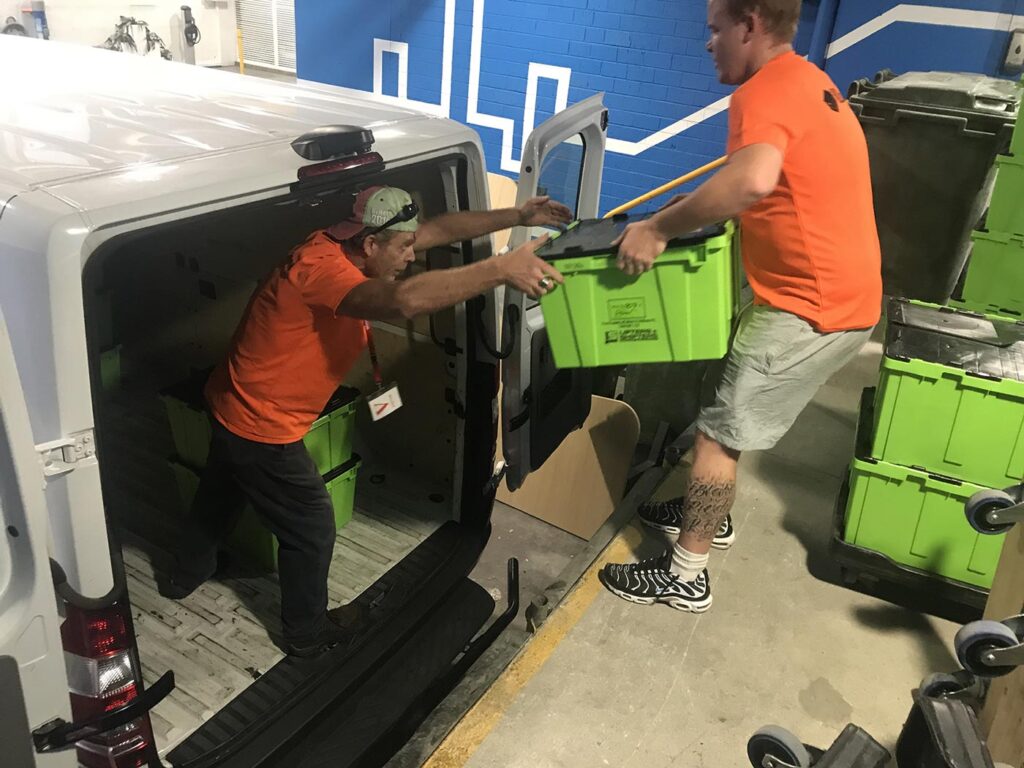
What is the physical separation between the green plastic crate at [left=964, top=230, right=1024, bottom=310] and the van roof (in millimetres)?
3337

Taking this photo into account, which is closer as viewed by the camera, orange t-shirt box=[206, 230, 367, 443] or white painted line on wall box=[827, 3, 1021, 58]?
orange t-shirt box=[206, 230, 367, 443]

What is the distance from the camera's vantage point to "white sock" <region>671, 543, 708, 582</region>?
116 inches

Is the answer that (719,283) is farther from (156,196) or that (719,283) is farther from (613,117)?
(613,117)

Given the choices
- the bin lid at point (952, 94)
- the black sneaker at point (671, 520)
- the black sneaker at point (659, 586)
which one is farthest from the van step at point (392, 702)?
the bin lid at point (952, 94)

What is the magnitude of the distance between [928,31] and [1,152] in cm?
644

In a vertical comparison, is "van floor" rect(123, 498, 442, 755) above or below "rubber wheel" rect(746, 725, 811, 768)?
below

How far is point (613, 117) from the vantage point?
7.52 metres

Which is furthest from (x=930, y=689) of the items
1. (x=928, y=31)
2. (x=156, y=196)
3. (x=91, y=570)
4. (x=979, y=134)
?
(x=928, y=31)

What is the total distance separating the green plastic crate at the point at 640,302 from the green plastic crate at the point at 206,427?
1019 millimetres

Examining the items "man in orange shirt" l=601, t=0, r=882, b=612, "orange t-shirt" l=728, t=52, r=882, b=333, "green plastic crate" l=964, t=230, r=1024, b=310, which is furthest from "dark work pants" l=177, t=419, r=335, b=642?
"green plastic crate" l=964, t=230, r=1024, b=310

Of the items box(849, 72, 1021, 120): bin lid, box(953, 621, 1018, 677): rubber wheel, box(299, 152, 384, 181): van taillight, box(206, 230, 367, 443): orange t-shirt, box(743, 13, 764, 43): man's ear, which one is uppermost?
box(743, 13, 764, 43): man's ear

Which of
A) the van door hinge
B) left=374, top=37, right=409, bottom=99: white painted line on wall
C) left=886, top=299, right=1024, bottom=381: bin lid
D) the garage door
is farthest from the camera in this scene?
the garage door

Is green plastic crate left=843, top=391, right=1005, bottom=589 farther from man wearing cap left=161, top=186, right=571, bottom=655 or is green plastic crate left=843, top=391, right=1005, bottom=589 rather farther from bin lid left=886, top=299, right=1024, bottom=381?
man wearing cap left=161, top=186, right=571, bottom=655

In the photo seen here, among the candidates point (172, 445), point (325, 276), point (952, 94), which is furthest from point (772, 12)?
point (172, 445)
